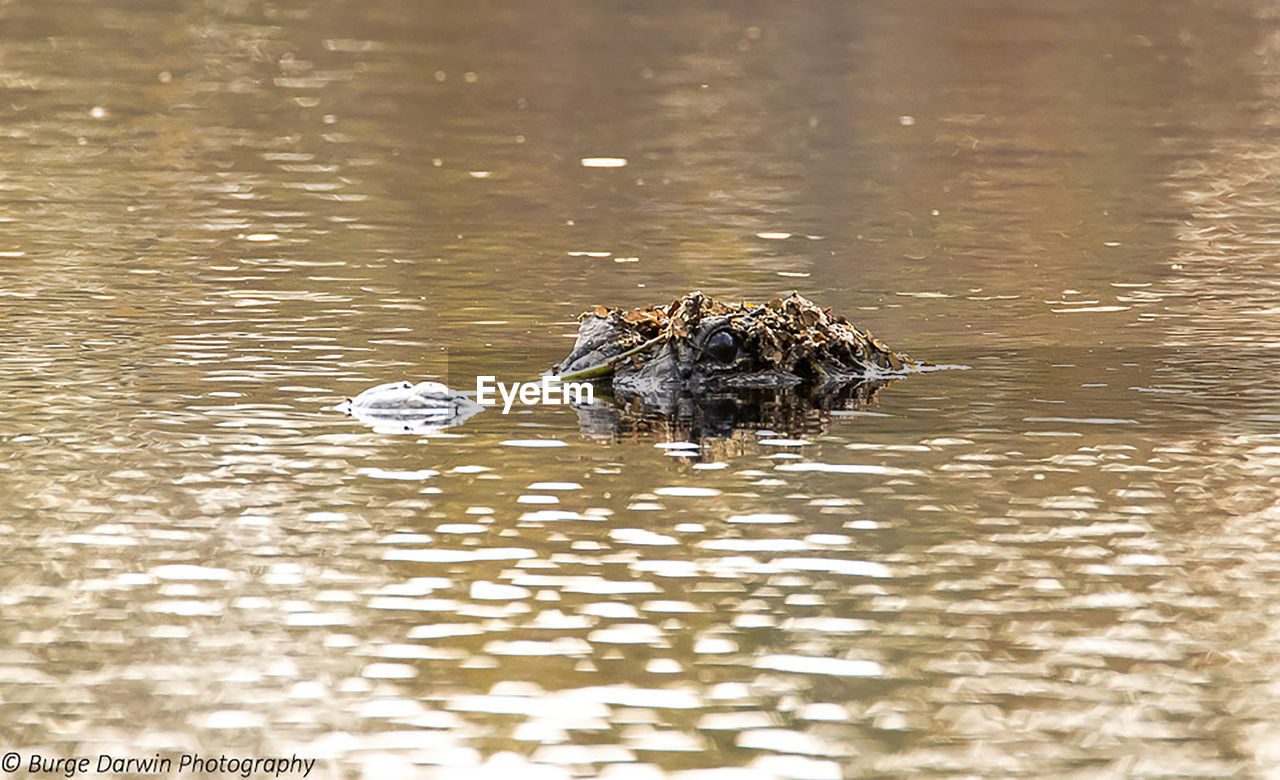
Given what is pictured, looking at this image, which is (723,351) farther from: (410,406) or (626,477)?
(626,477)

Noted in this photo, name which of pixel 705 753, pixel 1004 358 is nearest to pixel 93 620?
pixel 705 753

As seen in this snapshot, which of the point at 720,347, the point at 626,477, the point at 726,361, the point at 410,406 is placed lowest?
the point at 626,477

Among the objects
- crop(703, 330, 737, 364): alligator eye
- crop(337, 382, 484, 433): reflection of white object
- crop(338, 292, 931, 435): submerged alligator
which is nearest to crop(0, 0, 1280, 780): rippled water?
crop(337, 382, 484, 433): reflection of white object

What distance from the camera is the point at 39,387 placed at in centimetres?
1823

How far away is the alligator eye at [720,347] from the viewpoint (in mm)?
18953

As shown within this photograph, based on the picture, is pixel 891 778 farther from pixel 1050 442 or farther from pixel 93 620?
pixel 1050 442

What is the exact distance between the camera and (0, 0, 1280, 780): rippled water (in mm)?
10953

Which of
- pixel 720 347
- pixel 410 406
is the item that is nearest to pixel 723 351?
pixel 720 347

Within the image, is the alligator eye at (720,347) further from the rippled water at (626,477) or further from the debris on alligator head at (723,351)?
the rippled water at (626,477)

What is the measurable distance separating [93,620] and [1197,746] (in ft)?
19.1

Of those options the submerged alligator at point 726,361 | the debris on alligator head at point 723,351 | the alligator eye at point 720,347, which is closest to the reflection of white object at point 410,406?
the submerged alligator at point 726,361

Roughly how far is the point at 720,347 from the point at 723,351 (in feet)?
0.15

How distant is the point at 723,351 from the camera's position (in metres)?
Answer: 19.0

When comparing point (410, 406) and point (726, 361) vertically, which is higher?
point (726, 361)
